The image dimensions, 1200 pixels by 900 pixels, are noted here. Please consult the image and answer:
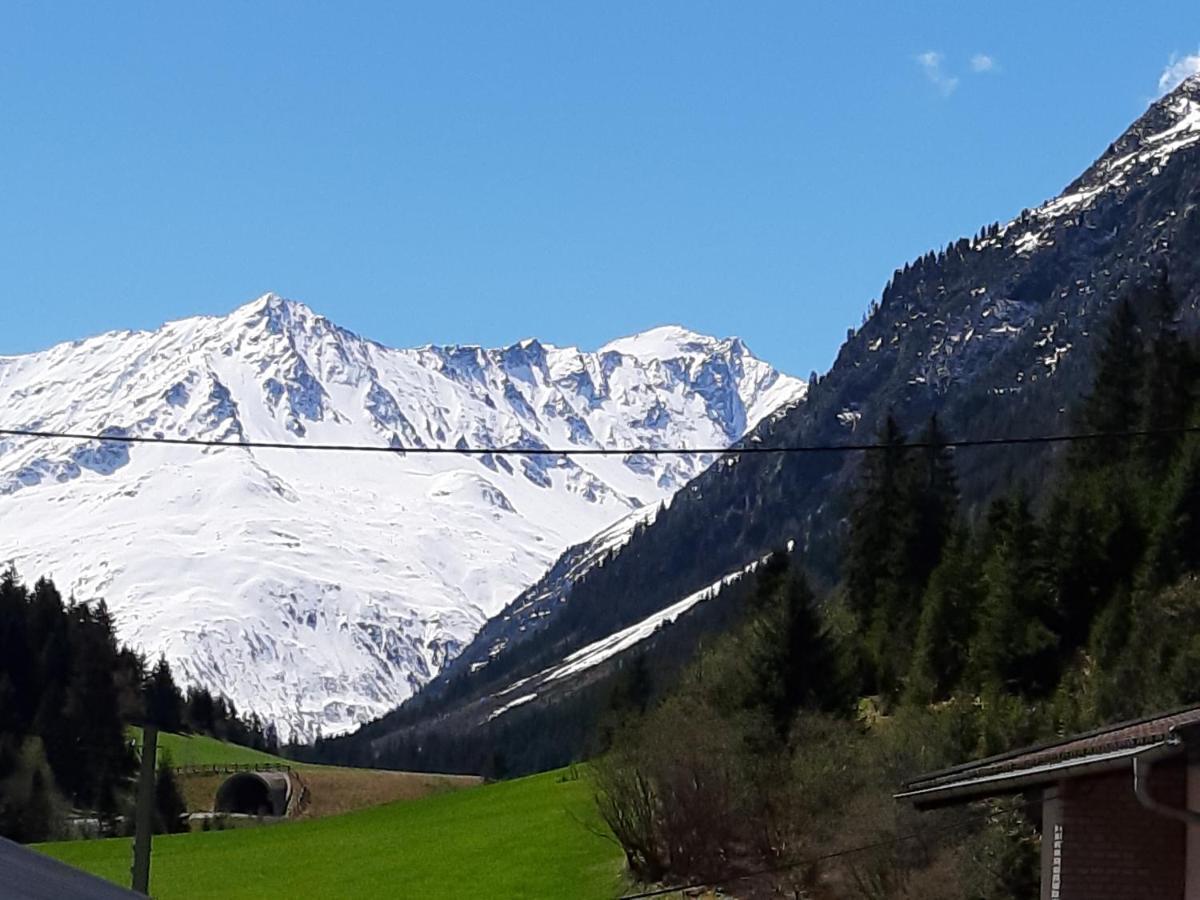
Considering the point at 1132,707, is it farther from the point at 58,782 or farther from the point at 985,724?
the point at 58,782

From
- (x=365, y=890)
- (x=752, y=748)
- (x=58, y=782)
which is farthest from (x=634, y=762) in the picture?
(x=58, y=782)

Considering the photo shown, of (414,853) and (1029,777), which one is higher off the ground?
(414,853)

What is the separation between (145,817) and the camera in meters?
30.4

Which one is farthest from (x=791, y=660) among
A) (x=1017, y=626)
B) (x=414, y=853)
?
(x=414, y=853)

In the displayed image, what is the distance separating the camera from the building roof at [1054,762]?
13845 millimetres

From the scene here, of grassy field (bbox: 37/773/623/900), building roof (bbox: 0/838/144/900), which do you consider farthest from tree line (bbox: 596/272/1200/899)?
building roof (bbox: 0/838/144/900)

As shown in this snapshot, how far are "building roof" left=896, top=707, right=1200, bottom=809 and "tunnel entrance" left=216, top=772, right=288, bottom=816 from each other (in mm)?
105595

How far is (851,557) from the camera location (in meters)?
86.8

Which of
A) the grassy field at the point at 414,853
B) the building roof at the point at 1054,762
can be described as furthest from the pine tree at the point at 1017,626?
the building roof at the point at 1054,762

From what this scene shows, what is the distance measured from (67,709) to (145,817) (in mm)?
87436

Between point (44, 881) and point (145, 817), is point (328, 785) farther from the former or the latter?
point (44, 881)

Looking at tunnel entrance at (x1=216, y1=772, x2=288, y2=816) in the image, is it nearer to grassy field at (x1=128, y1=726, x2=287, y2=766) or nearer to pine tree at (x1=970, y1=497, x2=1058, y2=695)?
grassy field at (x1=128, y1=726, x2=287, y2=766)

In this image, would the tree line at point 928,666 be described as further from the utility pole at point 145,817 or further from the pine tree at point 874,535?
the utility pole at point 145,817

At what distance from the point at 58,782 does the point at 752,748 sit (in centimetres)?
6922
